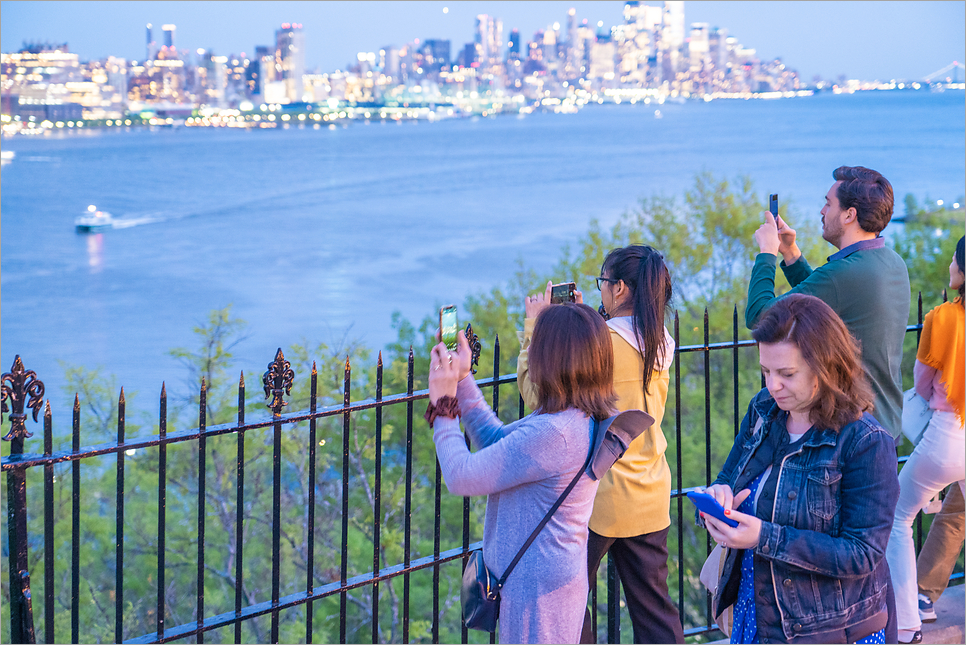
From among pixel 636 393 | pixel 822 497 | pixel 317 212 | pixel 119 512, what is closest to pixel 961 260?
pixel 636 393

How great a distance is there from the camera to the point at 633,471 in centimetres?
317

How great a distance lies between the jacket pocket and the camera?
2336 mm

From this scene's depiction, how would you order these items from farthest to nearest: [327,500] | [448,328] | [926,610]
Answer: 1. [327,500]
2. [926,610]
3. [448,328]

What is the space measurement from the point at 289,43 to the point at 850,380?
142748mm

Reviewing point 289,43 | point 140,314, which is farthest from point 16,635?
point 289,43

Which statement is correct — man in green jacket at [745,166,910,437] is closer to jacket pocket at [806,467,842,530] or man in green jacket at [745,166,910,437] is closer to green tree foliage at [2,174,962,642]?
jacket pocket at [806,467,842,530]

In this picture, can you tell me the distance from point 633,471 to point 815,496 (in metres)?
0.89

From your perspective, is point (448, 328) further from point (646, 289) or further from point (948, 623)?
point (948, 623)

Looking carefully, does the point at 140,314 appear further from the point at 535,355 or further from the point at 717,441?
the point at 535,355

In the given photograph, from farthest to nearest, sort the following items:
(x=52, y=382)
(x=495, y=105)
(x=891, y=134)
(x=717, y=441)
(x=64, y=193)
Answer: (x=495, y=105) < (x=891, y=134) < (x=64, y=193) < (x=52, y=382) < (x=717, y=441)

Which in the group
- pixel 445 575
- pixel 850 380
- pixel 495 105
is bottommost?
pixel 445 575

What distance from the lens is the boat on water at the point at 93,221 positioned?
78.6 meters

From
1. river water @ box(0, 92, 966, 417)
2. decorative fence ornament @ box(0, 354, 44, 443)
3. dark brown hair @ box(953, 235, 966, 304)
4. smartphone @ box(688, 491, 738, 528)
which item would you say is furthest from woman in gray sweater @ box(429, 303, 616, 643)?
river water @ box(0, 92, 966, 417)

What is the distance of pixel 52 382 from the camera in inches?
1722
